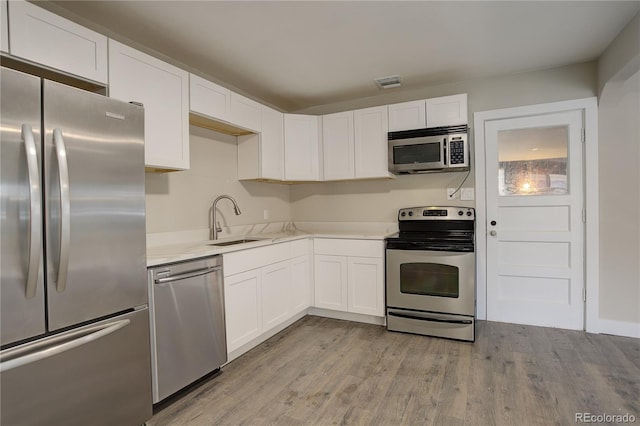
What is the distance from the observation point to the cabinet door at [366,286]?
3.27 m

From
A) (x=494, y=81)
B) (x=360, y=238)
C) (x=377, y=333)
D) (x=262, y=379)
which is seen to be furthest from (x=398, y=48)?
(x=262, y=379)

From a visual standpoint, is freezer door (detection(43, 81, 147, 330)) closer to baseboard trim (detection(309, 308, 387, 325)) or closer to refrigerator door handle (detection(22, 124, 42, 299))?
refrigerator door handle (detection(22, 124, 42, 299))

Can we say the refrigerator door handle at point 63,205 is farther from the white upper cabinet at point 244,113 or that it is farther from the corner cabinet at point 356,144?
the corner cabinet at point 356,144

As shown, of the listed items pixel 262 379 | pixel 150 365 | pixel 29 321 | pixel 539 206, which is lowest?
pixel 262 379

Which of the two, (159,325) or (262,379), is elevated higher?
(159,325)

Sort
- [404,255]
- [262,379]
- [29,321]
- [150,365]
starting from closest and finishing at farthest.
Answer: [29,321], [150,365], [262,379], [404,255]

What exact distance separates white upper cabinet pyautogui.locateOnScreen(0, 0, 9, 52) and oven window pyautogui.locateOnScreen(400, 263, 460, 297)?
9.93 ft

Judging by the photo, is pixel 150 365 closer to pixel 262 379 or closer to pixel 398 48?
pixel 262 379

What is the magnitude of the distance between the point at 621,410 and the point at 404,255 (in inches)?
67.0

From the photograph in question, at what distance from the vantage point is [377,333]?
3148 millimetres

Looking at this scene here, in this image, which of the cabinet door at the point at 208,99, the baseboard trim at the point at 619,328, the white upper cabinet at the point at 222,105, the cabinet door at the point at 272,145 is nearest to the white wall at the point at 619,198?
the baseboard trim at the point at 619,328

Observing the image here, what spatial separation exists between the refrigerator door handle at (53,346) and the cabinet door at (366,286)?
215 centimetres

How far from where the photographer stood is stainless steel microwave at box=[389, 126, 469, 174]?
3154 millimetres

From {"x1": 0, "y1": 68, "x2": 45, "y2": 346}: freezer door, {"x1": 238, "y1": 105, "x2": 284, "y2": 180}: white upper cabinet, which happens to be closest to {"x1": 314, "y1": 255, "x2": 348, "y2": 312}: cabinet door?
{"x1": 238, "y1": 105, "x2": 284, "y2": 180}: white upper cabinet
